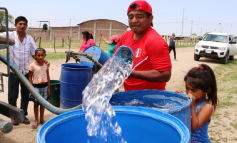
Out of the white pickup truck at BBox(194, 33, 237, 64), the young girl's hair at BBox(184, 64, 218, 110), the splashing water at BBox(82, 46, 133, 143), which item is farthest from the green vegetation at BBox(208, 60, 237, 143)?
the white pickup truck at BBox(194, 33, 237, 64)

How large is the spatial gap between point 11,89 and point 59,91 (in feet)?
3.20

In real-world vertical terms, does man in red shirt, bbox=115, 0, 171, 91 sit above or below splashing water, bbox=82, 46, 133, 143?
above

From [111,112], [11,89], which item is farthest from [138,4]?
[11,89]

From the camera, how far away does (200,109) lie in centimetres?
188

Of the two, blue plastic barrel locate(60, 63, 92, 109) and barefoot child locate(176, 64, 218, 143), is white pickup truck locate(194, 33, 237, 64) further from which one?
barefoot child locate(176, 64, 218, 143)

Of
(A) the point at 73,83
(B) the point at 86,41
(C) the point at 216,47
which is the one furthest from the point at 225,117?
(C) the point at 216,47

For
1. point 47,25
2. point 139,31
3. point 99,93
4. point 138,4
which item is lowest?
point 99,93

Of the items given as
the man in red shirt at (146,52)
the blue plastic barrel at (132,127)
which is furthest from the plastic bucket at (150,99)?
the blue plastic barrel at (132,127)

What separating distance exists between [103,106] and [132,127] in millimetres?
214

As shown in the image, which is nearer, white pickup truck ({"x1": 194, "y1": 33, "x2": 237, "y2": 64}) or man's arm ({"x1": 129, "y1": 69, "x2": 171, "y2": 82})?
man's arm ({"x1": 129, "y1": 69, "x2": 171, "y2": 82})

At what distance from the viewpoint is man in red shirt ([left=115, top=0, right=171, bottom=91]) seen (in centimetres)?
181

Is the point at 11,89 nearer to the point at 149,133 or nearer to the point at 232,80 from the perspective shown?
the point at 149,133

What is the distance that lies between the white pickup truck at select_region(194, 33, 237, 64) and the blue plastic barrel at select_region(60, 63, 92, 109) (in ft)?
32.0

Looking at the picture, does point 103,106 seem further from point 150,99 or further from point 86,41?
point 86,41
